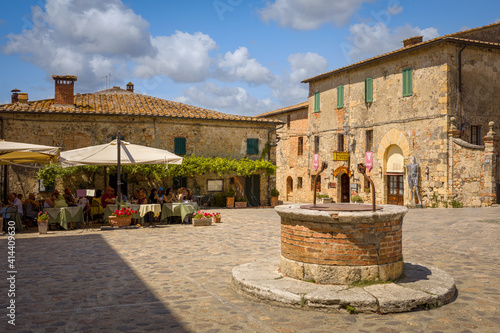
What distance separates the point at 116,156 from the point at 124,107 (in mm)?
9122

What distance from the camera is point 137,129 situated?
20906mm

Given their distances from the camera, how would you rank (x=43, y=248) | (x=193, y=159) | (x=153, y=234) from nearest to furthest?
(x=43, y=248)
(x=153, y=234)
(x=193, y=159)

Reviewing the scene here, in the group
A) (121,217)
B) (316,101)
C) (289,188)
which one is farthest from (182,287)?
(289,188)

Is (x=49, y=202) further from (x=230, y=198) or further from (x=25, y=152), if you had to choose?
(x=230, y=198)

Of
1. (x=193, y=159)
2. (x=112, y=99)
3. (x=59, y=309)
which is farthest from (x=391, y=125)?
(x=59, y=309)

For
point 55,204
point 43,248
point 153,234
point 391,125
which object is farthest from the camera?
point 391,125

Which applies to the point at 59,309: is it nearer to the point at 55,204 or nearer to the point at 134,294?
the point at 134,294

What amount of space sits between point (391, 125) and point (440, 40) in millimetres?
4964

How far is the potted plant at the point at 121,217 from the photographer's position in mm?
12219

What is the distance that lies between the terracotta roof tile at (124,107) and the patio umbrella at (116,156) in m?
7.08

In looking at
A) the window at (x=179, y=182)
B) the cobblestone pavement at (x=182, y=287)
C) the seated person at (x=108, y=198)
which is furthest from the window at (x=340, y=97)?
the seated person at (x=108, y=198)

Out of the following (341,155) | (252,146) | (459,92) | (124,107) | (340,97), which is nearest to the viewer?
(459,92)

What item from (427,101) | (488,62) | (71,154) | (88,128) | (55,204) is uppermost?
(488,62)

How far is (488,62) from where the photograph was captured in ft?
69.2
